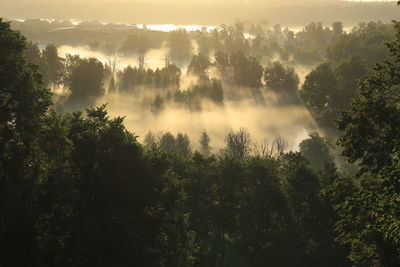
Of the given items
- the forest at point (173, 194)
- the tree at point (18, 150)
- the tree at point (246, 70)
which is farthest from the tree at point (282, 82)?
the tree at point (18, 150)

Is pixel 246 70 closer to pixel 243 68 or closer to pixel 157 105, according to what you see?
pixel 243 68

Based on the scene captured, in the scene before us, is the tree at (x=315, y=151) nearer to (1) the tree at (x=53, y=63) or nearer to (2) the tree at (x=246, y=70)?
(2) the tree at (x=246, y=70)

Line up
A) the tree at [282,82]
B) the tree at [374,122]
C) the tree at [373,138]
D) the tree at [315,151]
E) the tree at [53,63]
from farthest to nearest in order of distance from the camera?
1. the tree at [282,82]
2. the tree at [53,63]
3. the tree at [315,151]
4. the tree at [374,122]
5. the tree at [373,138]

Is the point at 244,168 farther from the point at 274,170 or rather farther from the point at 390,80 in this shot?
the point at 390,80

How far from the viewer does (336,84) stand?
5295 inches

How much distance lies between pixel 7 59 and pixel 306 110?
123740mm

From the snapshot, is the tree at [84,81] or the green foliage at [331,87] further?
the tree at [84,81]

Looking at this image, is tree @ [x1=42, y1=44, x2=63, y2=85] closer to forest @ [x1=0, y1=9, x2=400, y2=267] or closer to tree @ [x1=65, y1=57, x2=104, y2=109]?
tree @ [x1=65, y1=57, x2=104, y2=109]

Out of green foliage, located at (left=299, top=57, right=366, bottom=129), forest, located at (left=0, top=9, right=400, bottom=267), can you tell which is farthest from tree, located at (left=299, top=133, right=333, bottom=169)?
forest, located at (left=0, top=9, right=400, bottom=267)

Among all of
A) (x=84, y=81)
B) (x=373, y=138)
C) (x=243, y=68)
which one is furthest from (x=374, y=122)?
(x=243, y=68)

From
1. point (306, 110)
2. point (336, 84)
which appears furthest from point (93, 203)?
point (306, 110)

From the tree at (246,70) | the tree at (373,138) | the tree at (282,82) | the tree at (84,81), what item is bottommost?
the tree at (373,138)

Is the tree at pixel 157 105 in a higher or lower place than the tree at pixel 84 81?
lower

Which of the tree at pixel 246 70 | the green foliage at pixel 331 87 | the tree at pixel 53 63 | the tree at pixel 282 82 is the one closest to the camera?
the green foliage at pixel 331 87
